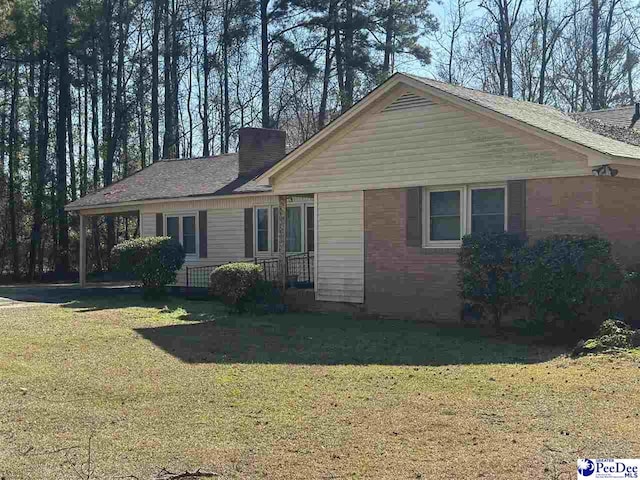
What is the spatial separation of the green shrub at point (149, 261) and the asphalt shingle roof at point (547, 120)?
8841 millimetres

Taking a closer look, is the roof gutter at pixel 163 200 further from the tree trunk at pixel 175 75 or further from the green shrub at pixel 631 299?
the tree trunk at pixel 175 75

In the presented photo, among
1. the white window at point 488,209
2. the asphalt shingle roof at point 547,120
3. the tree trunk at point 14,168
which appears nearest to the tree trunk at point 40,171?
the tree trunk at point 14,168

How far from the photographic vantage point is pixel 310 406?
7273mm

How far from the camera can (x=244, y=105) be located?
41969 mm

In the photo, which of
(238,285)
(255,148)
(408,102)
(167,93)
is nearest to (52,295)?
(255,148)

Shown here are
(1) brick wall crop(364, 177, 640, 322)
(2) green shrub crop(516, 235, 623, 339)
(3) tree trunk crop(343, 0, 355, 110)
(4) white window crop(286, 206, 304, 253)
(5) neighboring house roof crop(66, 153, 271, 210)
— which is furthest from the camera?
(3) tree trunk crop(343, 0, 355, 110)

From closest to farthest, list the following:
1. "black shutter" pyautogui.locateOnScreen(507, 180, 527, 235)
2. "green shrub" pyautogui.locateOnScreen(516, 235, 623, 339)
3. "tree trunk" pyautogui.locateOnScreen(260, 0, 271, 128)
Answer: "green shrub" pyautogui.locateOnScreen(516, 235, 623, 339) < "black shutter" pyautogui.locateOnScreen(507, 180, 527, 235) < "tree trunk" pyautogui.locateOnScreen(260, 0, 271, 128)

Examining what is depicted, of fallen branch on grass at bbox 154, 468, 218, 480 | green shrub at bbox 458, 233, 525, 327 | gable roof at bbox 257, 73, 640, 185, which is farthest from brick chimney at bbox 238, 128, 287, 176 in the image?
fallen branch on grass at bbox 154, 468, 218, 480

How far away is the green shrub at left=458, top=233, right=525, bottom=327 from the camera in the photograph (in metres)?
12.1

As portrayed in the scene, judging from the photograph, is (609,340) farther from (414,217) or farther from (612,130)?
(612,130)

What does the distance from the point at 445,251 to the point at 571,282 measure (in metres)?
3.40

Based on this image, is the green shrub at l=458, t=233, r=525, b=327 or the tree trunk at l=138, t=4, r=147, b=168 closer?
the green shrub at l=458, t=233, r=525, b=327

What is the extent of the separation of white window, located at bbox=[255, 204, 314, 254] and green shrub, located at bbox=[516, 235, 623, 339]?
8.70 m

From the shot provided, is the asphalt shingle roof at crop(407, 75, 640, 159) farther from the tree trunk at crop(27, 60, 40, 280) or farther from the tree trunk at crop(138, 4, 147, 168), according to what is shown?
the tree trunk at crop(138, 4, 147, 168)
